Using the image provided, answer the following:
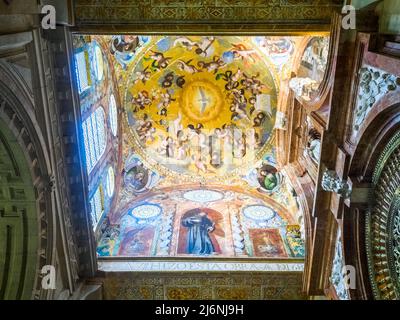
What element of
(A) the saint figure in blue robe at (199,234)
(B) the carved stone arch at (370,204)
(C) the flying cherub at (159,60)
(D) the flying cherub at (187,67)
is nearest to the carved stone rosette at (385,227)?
(B) the carved stone arch at (370,204)

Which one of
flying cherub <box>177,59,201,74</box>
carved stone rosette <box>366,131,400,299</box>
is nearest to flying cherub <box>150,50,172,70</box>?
flying cherub <box>177,59,201,74</box>

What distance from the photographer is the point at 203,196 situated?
604 inches

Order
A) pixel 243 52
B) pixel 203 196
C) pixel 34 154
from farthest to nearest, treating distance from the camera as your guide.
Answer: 1. pixel 203 196
2. pixel 243 52
3. pixel 34 154

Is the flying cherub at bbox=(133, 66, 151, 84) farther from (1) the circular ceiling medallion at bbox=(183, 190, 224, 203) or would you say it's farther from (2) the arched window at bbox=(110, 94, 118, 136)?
(1) the circular ceiling medallion at bbox=(183, 190, 224, 203)

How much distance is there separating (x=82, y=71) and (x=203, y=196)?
23.2ft

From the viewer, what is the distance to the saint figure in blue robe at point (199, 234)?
40.3 ft

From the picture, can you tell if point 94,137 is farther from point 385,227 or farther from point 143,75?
point 385,227

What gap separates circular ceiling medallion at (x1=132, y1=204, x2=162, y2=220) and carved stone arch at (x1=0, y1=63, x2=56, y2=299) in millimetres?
5430

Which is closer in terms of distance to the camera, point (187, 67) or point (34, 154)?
point (34, 154)

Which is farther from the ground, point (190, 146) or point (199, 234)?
point (190, 146)

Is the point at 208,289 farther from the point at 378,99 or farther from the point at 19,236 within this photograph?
the point at 378,99

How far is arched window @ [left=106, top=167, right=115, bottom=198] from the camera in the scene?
1347 centimetres

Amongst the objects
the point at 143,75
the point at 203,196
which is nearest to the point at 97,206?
the point at 203,196

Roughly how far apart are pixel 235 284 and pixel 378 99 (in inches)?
269
